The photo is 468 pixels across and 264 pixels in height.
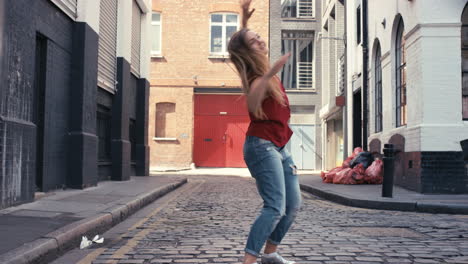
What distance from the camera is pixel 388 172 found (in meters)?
8.92

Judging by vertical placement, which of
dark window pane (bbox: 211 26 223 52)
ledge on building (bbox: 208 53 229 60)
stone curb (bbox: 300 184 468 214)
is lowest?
stone curb (bbox: 300 184 468 214)

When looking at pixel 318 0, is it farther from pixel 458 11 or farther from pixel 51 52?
pixel 51 52

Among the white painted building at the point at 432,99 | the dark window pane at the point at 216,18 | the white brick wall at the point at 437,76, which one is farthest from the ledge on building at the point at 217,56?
the white brick wall at the point at 437,76

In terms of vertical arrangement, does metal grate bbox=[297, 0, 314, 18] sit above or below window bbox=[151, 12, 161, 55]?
above

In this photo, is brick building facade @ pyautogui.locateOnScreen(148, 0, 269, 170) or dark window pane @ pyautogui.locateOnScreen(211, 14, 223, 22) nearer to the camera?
brick building facade @ pyautogui.locateOnScreen(148, 0, 269, 170)

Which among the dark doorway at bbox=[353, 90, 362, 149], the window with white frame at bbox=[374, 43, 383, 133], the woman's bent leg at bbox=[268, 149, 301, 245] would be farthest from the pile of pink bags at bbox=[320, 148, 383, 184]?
the woman's bent leg at bbox=[268, 149, 301, 245]

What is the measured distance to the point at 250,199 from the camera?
9.75 meters

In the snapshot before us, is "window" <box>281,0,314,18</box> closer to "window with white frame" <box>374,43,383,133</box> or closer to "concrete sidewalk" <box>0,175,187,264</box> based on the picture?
"window with white frame" <box>374,43,383,133</box>

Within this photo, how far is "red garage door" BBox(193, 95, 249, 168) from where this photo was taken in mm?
24953

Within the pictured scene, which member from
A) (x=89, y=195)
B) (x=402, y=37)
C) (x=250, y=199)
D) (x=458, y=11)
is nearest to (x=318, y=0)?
(x=402, y=37)

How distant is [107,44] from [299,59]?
15538 mm

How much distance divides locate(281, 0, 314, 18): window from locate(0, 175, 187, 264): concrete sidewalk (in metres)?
18.8

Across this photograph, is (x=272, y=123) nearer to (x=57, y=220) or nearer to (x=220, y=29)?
(x=57, y=220)

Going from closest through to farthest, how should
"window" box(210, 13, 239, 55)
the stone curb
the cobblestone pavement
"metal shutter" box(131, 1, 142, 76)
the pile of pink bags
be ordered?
the cobblestone pavement → the stone curb → the pile of pink bags → "metal shutter" box(131, 1, 142, 76) → "window" box(210, 13, 239, 55)
